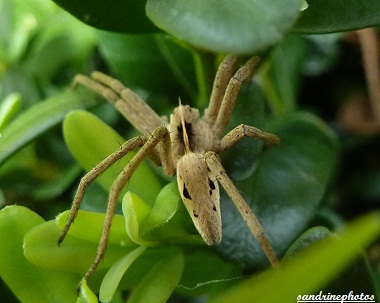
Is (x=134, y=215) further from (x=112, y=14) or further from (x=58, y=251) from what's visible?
(x=112, y=14)

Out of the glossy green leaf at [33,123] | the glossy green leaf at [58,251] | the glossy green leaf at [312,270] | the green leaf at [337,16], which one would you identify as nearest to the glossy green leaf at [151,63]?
the glossy green leaf at [33,123]

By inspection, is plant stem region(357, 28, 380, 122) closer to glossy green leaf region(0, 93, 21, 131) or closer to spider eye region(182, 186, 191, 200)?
spider eye region(182, 186, 191, 200)

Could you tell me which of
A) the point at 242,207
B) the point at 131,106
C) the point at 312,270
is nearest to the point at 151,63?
the point at 131,106

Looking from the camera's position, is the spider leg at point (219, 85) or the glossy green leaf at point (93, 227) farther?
the spider leg at point (219, 85)

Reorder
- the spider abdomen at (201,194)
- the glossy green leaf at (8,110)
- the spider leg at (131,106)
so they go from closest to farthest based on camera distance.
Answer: the spider abdomen at (201,194) → the glossy green leaf at (8,110) → the spider leg at (131,106)

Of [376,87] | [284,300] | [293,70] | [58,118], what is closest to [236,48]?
[284,300]

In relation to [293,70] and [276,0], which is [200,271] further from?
[293,70]

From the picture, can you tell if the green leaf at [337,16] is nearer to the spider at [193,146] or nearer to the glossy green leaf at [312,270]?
the spider at [193,146]
